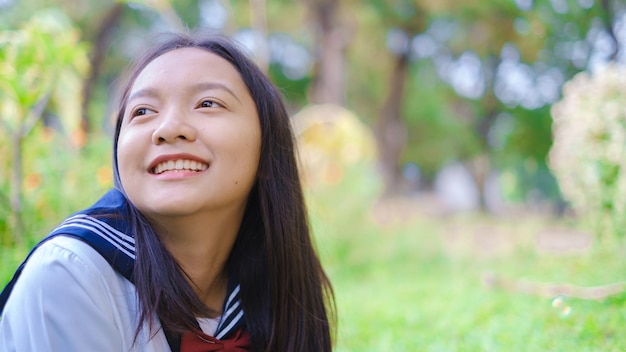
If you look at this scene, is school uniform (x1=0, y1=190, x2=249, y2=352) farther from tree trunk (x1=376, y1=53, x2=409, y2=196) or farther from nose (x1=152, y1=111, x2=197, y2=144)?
tree trunk (x1=376, y1=53, x2=409, y2=196)

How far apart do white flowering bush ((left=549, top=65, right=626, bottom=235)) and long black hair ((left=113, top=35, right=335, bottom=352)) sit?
181 centimetres

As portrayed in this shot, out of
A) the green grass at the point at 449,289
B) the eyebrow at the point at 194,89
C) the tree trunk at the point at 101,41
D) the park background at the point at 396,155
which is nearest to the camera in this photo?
the eyebrow at the point at 194,89

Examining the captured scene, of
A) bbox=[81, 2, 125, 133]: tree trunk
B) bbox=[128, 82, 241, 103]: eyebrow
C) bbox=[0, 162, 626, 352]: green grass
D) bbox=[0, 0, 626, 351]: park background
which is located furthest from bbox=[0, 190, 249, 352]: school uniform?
bbox=[81, 2, 125, 133]: tree trunk

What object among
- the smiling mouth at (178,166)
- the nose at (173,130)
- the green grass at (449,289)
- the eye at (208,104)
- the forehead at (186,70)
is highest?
the forehead at (186,70)

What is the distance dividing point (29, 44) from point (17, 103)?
0.25m

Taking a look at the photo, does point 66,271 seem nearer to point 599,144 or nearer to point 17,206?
point 17,206

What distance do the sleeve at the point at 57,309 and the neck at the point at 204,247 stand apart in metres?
0.23

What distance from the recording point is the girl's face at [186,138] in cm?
128

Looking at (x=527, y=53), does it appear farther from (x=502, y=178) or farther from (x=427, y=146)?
(x=502, y=178)

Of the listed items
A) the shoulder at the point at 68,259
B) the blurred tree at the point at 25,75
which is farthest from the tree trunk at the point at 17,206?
the shoulder at the point at 68,259

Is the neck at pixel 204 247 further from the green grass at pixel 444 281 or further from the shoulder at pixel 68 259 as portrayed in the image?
the green grass at pixel 444 281

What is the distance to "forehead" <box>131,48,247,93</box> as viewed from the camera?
1.34 meters

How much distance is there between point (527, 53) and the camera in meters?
11.4

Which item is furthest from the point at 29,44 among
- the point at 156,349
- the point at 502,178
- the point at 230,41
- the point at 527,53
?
the point at 502,178
